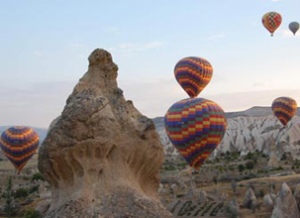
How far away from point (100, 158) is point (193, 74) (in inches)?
1037

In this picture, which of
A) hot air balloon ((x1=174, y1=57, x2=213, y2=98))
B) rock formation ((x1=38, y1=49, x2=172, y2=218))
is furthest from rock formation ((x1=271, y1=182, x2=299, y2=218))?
hot air balloon ((x1=174, y1=57, x2=213, y2=98))

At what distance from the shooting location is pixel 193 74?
30.3 m

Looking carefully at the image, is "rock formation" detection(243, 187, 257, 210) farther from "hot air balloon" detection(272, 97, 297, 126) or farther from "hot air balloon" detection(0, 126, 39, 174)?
"hot air balloon" detection(272, 97, 297, 126)

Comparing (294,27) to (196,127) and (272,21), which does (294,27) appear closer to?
(272,21)

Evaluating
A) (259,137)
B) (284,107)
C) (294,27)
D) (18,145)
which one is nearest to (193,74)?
(284,107)

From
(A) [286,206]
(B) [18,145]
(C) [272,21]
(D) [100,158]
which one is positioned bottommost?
(A) [286,206]

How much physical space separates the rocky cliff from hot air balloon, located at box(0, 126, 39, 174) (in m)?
22.6

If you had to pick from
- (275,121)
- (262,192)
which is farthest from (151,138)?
(275,121)

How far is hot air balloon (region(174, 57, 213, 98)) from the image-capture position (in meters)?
30.2

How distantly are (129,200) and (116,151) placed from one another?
533mm

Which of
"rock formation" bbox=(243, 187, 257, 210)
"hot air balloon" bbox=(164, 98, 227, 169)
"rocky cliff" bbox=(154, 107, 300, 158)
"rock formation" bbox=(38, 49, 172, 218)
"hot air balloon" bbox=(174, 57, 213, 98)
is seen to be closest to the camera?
"rock formation" bbox=(38, 49, 172, 218)

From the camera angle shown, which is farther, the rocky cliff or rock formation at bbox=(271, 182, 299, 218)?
the rocky cliff

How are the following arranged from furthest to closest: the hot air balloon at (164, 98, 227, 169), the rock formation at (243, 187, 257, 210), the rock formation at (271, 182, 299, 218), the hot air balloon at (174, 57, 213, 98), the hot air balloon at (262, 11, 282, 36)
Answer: the hot air balloon at (262, 11, 282, 36)
the hot air balloon at (174, 57, 213, 98)
the hot air balloon at (164, 98, 227, 169)
the rock formation at (243, 187, 257, 210)
the rock formation at (271, 182, 299, 218)

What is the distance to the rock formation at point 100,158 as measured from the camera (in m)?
4.02
